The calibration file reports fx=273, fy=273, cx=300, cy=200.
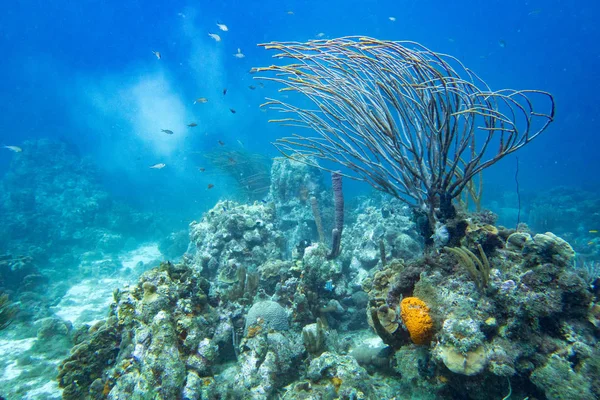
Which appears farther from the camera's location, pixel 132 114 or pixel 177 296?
pixel 132 114

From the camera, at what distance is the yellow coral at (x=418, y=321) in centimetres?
266

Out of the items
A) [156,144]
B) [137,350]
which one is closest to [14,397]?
[137,350]

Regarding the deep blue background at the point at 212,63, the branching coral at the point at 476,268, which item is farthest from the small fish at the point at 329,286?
the deep blue background at the point at 212,63

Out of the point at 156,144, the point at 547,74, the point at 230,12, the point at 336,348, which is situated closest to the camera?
the point at 336,348

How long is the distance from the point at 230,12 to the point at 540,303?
72.7m

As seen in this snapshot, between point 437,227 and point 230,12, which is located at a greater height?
point 230,12

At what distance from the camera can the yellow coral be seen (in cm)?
266

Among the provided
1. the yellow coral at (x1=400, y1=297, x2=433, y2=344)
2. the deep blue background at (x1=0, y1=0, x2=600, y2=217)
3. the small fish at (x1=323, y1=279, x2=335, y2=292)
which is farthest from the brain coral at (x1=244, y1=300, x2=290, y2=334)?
the deep blue background at (x1=0, y1=0, x2=600, y2=217)

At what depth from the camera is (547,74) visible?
296ft

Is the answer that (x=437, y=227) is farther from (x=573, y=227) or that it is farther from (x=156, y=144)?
(x=156, y=144)

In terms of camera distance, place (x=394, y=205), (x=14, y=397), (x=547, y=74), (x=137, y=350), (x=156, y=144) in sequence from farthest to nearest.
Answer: (x=547, y=74) → (x=156, y=144) → (x=394, y=205) → (x=14, y=397) → (x=137, y=350)

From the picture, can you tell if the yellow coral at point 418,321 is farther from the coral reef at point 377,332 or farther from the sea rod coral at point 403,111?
the sea rod coral at point 403,111

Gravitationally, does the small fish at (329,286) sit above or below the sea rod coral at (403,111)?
below

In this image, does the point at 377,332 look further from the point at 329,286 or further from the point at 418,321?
the point at 329,286
